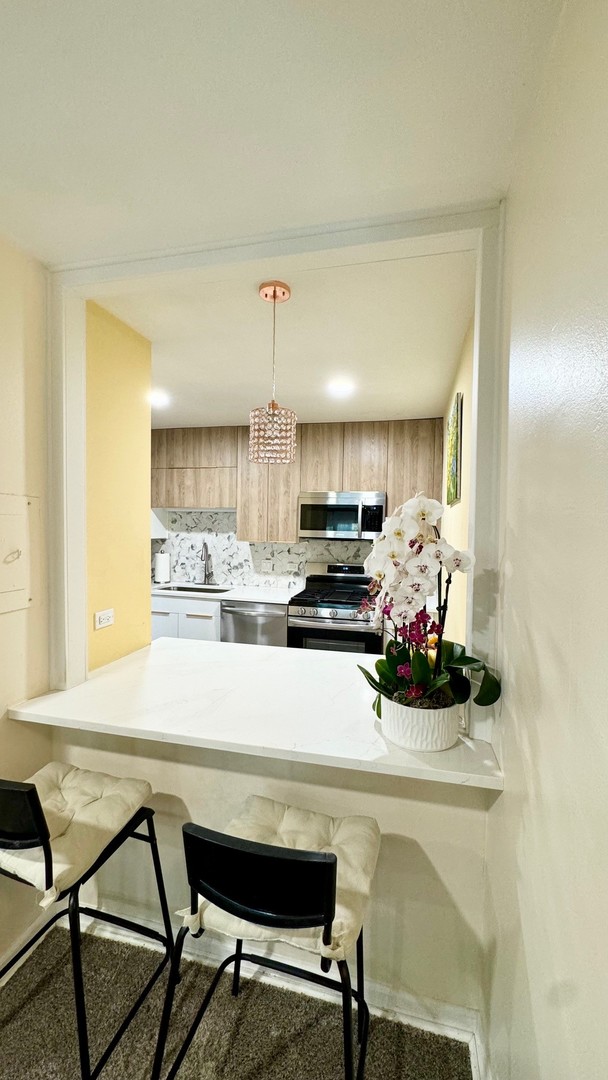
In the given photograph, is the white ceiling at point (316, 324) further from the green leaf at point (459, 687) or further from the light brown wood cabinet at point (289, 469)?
the green leaf at point (459, 687)

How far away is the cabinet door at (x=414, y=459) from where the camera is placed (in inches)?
140

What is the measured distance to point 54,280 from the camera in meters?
1.56

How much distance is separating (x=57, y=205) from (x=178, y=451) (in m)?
2.98

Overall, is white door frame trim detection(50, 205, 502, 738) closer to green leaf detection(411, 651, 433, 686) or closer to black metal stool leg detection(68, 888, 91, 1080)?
green leaf detection(411, 651, 433, 686)

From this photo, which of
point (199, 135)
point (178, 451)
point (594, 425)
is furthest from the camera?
point (178, 451)

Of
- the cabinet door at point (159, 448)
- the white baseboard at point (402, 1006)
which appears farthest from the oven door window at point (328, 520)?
the white baseboard at point (402, 1006)

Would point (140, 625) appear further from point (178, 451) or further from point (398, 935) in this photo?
point (178, 451)

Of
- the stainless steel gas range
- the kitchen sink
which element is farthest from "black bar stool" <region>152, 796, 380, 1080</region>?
the kitchen sink

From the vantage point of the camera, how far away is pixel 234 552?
4.40 metres

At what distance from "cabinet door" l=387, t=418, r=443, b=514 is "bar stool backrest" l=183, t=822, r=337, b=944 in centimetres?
298

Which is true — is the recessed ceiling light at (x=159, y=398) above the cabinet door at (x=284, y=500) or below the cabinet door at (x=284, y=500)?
above

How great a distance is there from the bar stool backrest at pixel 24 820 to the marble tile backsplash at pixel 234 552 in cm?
314

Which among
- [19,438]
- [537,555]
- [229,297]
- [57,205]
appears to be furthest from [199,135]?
[537,555]

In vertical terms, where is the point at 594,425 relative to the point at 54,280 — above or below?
below
